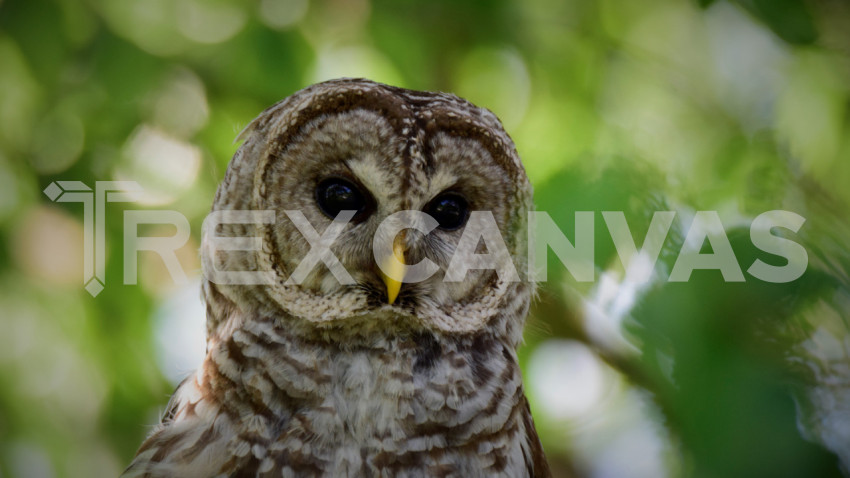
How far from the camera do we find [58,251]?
2.33m

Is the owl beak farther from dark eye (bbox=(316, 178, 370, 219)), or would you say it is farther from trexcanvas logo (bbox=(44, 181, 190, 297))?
trexcanvas logo (bbox=(44, 181, 190, 297))

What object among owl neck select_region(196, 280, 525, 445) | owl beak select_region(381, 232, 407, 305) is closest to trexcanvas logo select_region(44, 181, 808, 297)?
owl beak select_region(381, 232, 407, 305)

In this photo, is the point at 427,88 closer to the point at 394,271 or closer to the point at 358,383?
the point at 394,271

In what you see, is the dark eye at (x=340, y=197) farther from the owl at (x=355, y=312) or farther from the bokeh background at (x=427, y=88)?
the bokeh background at (x=427, y=88)

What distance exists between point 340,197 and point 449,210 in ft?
0.88

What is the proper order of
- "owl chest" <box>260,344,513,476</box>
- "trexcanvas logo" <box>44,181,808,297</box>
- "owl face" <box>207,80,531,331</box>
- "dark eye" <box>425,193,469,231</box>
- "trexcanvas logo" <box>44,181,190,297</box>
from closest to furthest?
"trexcanvas logo" <box>44,181,808,297</box>, "owl chest" <box>260,344,513,476</box>, "owl face" <box>207,80,531,331</box>, "dark eye" <box>425,193,469,231</box>, "trexcanvas logo" <box>44,181,190,297</box>

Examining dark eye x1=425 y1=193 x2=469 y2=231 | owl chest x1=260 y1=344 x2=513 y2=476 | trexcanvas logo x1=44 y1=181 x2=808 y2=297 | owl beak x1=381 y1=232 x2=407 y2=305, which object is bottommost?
owl chest x1=260 y1=344 x2=513 y2=476

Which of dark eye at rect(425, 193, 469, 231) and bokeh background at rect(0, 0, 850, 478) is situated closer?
bokeh background at rect(0, 0, 850, 478)

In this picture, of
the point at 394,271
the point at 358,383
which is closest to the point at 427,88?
the point at 394,271

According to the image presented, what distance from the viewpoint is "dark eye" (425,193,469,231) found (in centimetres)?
171

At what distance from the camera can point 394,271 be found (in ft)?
5.03

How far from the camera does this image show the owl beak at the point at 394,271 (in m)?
1.52

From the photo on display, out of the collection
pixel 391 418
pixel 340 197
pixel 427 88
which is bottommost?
pixel 391 418

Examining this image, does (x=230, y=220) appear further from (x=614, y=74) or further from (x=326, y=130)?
(x=614, y=74)
